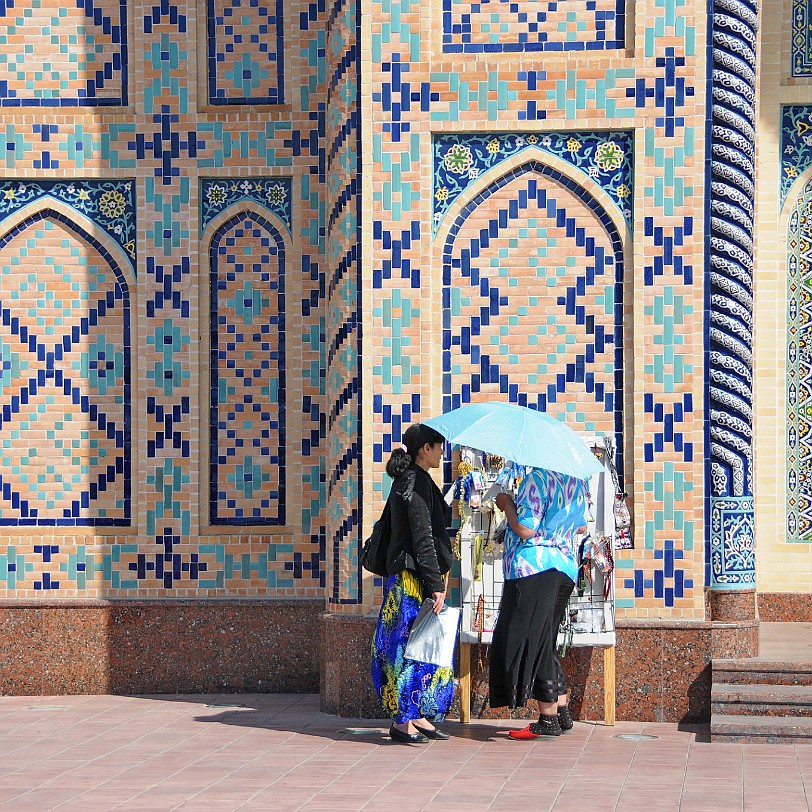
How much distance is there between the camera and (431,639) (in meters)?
7.82

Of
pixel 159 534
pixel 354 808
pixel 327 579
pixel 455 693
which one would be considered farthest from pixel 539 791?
pixel 159 534

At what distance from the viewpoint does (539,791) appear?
662 centimetres

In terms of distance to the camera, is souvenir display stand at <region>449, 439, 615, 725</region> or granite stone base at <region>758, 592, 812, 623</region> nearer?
souvenir display stand at <region>449, 439, 615, 725</region>

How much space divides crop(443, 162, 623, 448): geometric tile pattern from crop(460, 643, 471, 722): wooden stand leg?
1461mm

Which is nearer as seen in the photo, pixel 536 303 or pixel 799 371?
pixel 536 303

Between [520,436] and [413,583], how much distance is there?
3.45ft

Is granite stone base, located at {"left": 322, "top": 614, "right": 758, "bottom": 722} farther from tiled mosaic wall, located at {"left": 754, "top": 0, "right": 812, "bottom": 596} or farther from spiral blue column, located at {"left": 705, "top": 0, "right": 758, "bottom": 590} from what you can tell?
tiled mosaic wall, located at {"left": 754, "top": 0, "right": 812, "bottom": 596}

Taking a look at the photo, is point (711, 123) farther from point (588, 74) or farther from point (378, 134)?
point (378, 134)

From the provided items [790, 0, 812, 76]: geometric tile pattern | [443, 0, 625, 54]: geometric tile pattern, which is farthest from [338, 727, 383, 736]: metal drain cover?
[790, 0, 812, 76]: geometric tile pattern

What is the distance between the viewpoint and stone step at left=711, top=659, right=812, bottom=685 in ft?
27.0

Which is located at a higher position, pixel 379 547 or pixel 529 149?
pixel 529 149

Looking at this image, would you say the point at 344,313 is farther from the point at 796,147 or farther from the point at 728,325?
the point at 796,147

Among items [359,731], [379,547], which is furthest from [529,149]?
[359,731]

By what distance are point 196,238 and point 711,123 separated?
3.44 meters
